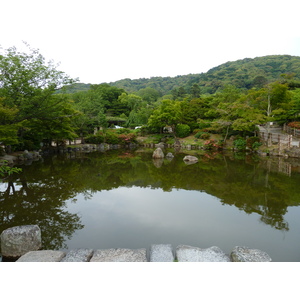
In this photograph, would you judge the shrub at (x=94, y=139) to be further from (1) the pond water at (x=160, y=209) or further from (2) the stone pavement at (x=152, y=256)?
(2) the stone pavement at (x=152, y=256)

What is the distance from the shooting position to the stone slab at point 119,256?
3218 millimetres

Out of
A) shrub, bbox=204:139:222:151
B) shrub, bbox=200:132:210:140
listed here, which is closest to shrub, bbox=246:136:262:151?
shrub, bbox=204:139:222:151

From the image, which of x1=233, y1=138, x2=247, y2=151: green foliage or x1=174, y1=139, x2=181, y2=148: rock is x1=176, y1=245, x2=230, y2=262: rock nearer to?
x1=233, y1=138, x2=247, y2=151: green foliage

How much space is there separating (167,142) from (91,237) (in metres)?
20.9

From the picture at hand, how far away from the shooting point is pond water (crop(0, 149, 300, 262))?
429 cm

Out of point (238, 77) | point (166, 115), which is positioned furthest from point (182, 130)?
point (238, 77)

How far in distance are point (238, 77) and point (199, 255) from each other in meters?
66.6

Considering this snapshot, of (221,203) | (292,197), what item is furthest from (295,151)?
(221,203)

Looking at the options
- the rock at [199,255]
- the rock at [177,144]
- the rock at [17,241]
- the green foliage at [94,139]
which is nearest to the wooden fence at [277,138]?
the rock at [177,144]

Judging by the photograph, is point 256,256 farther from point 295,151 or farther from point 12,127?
point 295,151

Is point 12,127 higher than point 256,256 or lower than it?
higher

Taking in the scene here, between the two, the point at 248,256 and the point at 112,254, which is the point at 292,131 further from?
the point at 112,254

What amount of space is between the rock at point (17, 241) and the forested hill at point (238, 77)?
52.9 m

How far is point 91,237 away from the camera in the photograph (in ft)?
14.5
